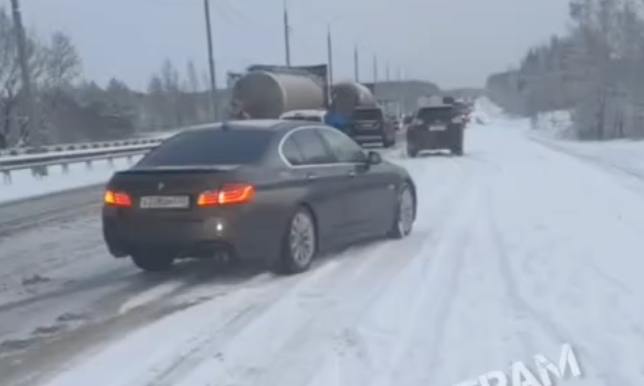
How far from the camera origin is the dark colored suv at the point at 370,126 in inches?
1790

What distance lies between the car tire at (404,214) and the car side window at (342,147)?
96cm

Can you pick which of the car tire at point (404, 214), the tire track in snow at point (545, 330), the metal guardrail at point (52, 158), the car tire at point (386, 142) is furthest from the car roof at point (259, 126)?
the car tire at point (386, 142)

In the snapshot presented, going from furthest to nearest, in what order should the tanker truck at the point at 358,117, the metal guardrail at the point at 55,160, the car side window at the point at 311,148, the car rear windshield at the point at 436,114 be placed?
the tanker truck at the point at 358,117 < the car rear windshield at the point at 436,114 < the metal guardrail at the point at 55,160 < the car side window at the point at 311,148

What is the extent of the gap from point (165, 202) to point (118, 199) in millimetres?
561

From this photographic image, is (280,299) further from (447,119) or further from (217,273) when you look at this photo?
(447,119)

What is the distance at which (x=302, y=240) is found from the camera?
32.6ft

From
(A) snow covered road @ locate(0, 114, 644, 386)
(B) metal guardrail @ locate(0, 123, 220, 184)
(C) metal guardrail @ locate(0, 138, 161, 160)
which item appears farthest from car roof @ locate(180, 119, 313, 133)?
(C) metal guardrail @ locate(0, 138, 161, 160)

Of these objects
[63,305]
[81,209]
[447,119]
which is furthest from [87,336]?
[447,119]

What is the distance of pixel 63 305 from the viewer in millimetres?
8633

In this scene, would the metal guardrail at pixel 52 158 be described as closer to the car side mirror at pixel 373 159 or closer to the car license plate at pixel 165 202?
the car side mirror at pixel 373 159

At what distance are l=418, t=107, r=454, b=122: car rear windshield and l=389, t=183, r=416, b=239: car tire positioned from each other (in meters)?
22.7

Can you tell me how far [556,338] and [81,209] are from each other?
45.7 feet

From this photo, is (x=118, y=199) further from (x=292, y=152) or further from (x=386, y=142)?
(x=386, y=142)

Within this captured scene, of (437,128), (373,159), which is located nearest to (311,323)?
(373,159)
